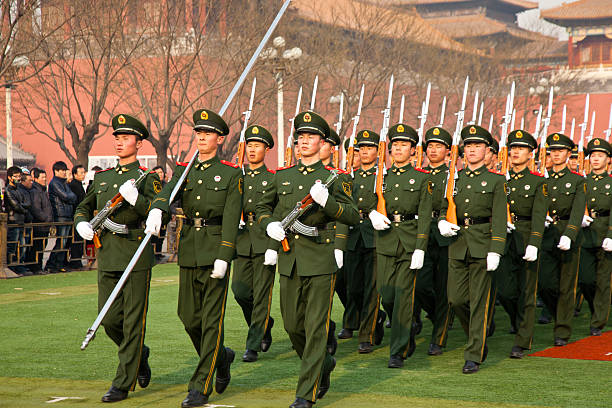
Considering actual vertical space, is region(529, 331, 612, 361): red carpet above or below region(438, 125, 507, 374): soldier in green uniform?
below

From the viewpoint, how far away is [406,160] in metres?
8.49

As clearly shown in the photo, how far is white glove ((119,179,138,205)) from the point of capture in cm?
643

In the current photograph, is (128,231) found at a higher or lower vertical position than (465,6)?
lower

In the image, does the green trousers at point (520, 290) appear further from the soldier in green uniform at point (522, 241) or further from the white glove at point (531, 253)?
A: the white glove at point (531, 253)

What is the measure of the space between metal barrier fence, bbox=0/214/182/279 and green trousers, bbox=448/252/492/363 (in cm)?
761

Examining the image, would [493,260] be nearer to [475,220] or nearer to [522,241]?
[475,220]

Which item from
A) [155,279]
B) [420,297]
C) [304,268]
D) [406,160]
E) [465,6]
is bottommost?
[155,279]

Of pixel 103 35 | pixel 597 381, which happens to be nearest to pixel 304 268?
pixel 597 381

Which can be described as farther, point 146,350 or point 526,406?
point 146,350

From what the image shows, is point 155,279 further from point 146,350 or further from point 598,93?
point 598,93

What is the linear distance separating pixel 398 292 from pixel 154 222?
2641mm

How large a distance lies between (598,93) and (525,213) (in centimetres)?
4500

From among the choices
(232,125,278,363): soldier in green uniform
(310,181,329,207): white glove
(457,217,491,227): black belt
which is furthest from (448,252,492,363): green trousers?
(310,181,329,207): white glove

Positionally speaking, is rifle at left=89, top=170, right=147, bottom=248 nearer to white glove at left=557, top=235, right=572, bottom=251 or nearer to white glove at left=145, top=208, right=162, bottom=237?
white glove at left=145, top=208, right=162, bottom=237
